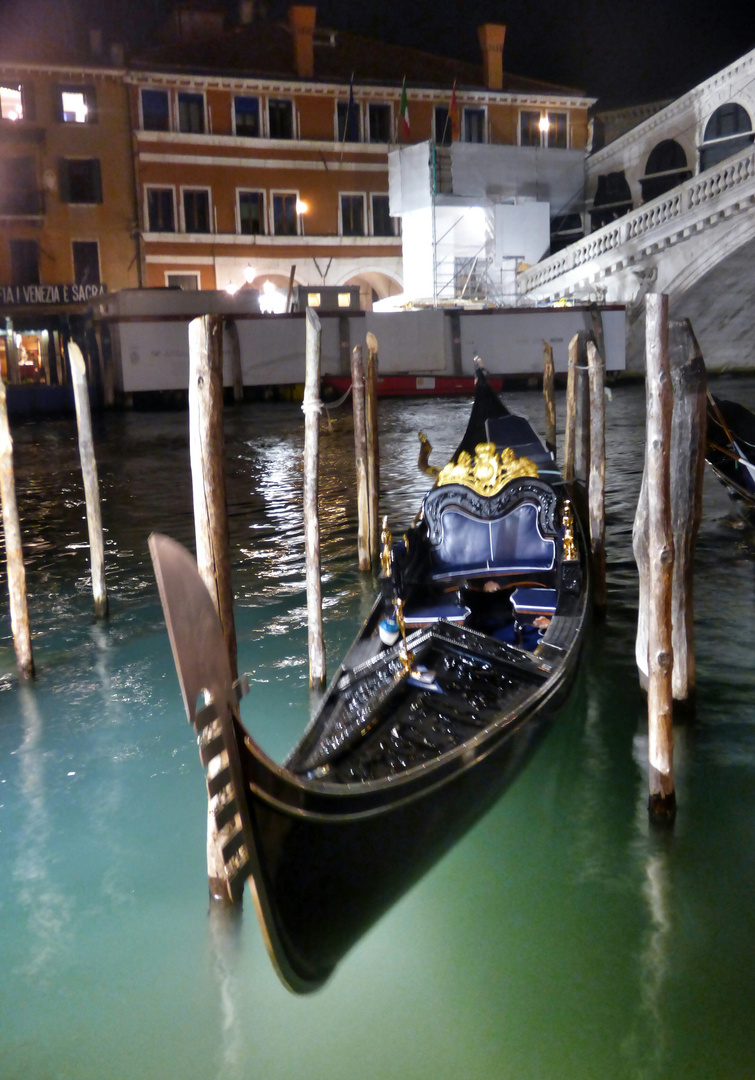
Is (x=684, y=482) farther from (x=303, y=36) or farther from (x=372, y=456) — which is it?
(x=303, y=36)

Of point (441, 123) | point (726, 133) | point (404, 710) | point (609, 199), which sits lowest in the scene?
point (404, 710)

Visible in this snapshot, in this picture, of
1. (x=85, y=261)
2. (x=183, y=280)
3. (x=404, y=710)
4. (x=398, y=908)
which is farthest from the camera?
(x=183, y=280)

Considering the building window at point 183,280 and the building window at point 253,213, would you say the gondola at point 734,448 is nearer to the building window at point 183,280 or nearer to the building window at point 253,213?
the building window at point 183,280

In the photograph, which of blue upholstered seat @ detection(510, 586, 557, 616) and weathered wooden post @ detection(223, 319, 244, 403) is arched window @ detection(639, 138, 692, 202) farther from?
blue upholstered seat @ detection(510, 586, 557, 616)

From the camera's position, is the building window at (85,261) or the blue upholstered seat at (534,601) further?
the building window at (85,261)

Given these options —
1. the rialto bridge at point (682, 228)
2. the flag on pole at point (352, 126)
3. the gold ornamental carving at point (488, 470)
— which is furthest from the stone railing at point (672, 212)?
the gold ornamental carving at point (488, 470)

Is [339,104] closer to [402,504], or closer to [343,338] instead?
[343,338]

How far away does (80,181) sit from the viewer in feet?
64.9

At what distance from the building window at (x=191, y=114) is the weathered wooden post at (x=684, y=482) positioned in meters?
18.6

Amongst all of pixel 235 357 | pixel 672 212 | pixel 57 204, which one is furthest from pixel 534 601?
pixel 57 204

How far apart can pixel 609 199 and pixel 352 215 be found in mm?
5716

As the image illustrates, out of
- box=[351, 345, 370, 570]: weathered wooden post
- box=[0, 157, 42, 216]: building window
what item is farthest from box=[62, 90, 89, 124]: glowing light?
box=[351, 345, 370, 570]: weathered wooden post

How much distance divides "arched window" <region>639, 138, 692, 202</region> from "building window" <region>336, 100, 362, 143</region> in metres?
6.26

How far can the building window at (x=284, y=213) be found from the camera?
2123cm
